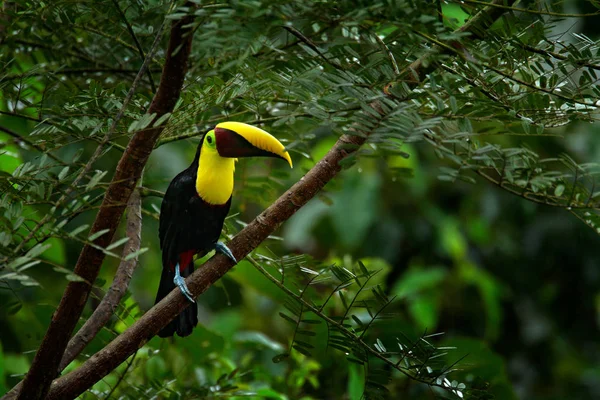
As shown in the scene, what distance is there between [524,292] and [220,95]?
390 cm

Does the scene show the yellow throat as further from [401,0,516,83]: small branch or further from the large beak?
[401,0,516,83]: small branch

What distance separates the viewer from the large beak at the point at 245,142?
1651 mm

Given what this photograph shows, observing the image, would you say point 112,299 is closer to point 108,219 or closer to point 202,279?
point 202,279

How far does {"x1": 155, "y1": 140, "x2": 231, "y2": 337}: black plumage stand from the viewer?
6.67ft

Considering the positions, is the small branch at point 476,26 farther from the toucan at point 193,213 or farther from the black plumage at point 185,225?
the black plumage at point 185,225

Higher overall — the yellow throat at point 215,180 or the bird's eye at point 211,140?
the bird's eye at point 211,140

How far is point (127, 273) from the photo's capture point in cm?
172

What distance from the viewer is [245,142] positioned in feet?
5.67

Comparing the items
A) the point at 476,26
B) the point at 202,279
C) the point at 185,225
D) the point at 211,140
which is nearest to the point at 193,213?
the point at 185,225

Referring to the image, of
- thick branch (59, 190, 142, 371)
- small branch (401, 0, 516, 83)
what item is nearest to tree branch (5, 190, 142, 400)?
thick branch (59, 190, 142, 371)

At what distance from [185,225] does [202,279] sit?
0.53 meters

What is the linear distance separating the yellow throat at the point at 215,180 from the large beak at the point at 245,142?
177mm

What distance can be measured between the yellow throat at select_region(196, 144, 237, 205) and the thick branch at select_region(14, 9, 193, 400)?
2.25 ft

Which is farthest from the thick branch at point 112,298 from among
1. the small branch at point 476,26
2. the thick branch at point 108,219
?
the small branch at point 476,26
